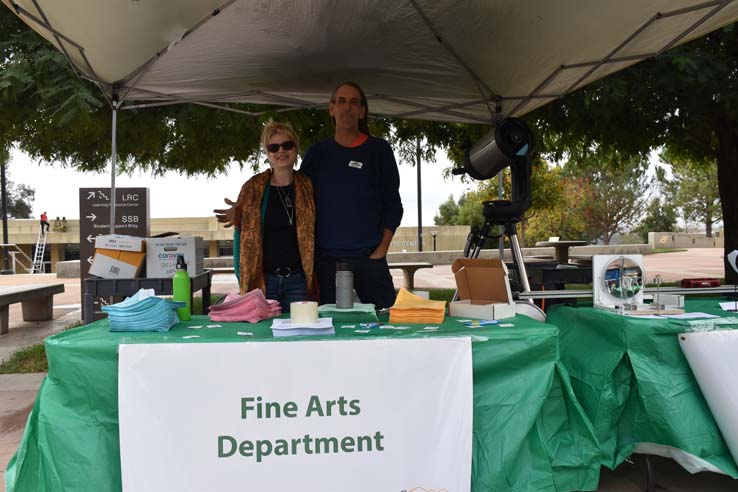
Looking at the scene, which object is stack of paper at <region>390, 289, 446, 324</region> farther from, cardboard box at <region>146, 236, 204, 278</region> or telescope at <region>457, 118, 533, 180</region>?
cardboard box at <region>146, 236, 204, 278</region>

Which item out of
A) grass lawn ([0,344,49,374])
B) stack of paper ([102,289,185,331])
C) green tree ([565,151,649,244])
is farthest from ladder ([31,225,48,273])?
green tree ([565,151,649,244])

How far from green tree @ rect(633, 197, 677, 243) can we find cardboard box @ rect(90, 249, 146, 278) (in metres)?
38.8

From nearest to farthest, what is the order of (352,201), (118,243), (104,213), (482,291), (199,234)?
(482,291), (352,201), (118,243), (104,213), (199,234)

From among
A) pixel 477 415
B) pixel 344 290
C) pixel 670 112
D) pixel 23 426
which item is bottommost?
pixel 23 426

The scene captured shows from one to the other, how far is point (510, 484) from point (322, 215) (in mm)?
1424

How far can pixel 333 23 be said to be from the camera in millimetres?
3098

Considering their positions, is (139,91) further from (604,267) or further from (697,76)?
(697,76)

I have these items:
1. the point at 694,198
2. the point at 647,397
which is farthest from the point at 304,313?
the point at 694,198

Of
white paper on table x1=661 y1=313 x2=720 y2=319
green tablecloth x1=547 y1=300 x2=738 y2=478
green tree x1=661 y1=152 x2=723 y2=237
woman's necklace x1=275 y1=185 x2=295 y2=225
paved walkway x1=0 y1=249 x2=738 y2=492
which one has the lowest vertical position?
paved walkway x1=0 y1=249 x2=738 y2=492

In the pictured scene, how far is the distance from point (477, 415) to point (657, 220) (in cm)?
4042

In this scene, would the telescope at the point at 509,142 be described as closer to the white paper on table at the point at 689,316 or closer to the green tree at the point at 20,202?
the white paper on table at the point at 689,316

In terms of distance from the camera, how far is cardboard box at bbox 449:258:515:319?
2.14 metres

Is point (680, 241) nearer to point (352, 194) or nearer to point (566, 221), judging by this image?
point (566, 221)

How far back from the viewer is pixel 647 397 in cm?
201
